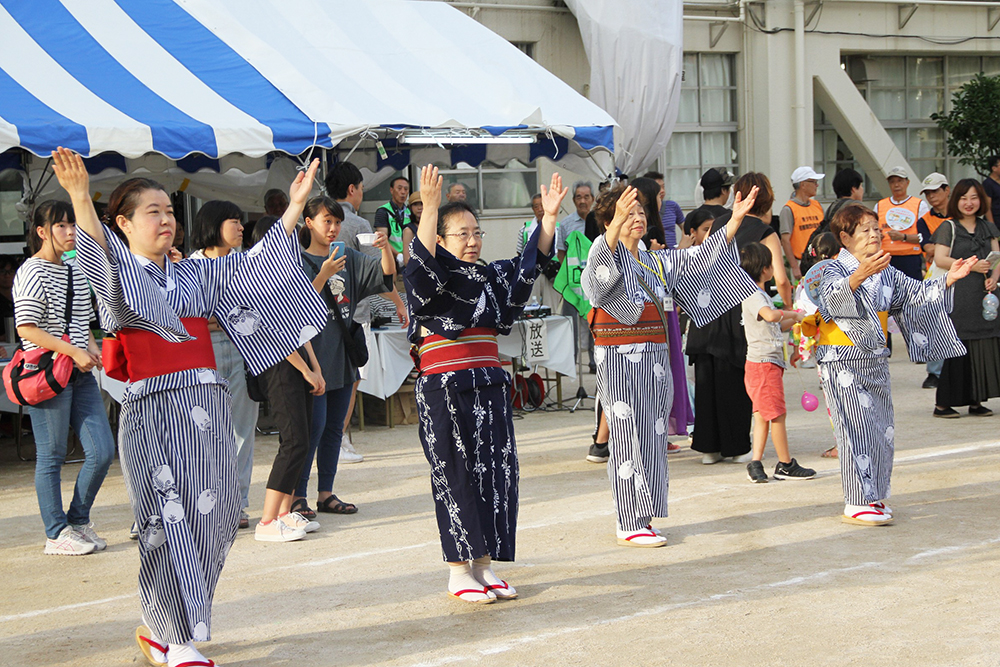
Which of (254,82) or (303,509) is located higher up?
(254,82)

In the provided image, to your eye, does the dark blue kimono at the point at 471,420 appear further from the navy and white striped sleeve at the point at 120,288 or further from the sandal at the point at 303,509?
the sandal at the point at 303,509

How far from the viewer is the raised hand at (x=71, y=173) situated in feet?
10.5

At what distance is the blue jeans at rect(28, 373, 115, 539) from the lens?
527 cm

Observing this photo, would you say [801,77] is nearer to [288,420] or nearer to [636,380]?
[636,380]

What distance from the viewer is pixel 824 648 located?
11.7ft

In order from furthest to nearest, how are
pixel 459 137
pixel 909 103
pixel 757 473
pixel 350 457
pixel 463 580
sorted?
1. pixel 909 103
2. pixel 459 137
3. pixel 350 457
4. pixel 757 473
5. pixel 463 580

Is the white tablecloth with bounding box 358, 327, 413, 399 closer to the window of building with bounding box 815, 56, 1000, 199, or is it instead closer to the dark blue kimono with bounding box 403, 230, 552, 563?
the dark blue kimono with bounding box 403, 230, 552, 563

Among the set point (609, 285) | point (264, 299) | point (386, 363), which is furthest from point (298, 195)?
point (386, 363)

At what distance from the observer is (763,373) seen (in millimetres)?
6254

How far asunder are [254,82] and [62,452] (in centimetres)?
392

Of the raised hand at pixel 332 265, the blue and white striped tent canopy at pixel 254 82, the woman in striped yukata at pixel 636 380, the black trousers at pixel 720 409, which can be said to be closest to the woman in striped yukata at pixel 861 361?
the woman in striped yukata at pixel 636 380

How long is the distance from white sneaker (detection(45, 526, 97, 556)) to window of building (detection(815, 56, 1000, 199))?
1349 centimetres

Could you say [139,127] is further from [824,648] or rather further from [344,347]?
[824,648]

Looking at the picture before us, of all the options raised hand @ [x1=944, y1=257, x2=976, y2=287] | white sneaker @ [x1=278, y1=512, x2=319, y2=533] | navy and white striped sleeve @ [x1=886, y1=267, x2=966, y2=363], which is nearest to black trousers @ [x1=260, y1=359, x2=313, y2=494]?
white sneaker @ [x1=278, y1=512, x2=319, y2=533]
